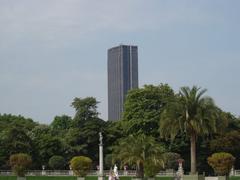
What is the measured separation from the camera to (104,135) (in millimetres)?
85875

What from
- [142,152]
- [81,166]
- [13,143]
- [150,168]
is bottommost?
[81,166]

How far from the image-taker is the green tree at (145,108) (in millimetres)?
82375

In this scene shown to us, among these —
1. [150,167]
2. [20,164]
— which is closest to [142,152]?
[150,167]

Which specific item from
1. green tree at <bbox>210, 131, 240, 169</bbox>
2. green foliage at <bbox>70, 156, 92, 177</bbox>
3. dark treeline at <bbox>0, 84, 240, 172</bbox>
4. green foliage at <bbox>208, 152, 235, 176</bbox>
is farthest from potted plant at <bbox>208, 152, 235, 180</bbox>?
dark treeline at <bbox>0, 84, 240, 172</bbox>

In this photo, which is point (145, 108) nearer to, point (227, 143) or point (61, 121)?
point (227, 143)

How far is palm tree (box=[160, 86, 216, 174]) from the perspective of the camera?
174 ft

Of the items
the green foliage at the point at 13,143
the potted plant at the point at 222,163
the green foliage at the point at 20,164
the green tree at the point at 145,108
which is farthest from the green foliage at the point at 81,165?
the green foliage at the point at 13,143

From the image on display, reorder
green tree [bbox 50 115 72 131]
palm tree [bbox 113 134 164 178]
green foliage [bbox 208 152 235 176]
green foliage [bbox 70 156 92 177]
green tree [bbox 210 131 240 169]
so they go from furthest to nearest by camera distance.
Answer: green tree [bbox 50 115 72 131], green tree [bbox 210 131 240 169], green foliage [bbox 70 156 92 177], green foliage [bbox 208 152 235 176], palm tree [bbox 113 134 164 178]

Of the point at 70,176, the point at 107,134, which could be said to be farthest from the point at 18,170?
the point at 107,134

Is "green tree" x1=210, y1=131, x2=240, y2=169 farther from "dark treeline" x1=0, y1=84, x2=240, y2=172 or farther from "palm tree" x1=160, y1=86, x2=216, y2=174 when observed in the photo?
"palm tree" x1=160, y1=86, x2=216, y2=174

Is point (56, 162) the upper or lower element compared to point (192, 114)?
lower

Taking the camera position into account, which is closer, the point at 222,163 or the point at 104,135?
the point at 222,163

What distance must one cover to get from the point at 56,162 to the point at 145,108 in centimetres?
1563

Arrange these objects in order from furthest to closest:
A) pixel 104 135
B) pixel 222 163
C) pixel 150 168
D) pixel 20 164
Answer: pixel 104 135 < pixel 20 164 < pixel 222 163 < pixel 150 168
